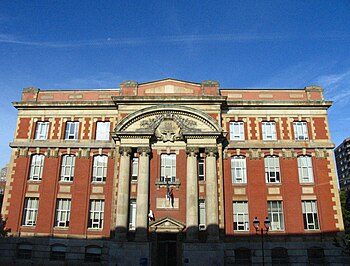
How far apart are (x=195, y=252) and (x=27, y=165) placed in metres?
17.5

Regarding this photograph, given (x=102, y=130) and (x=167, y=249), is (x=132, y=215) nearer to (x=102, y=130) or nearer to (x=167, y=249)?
(x=167, y=249)

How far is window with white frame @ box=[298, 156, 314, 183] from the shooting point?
27.8 metres

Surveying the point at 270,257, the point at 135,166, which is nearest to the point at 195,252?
the point at 270,257

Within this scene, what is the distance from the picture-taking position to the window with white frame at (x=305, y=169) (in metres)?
27.8

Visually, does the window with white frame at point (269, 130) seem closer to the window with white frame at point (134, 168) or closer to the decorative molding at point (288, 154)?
the decorative molding at point (288, 154)

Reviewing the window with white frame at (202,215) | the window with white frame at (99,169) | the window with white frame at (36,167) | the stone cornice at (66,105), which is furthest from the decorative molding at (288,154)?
the window with white frame at (36,167)

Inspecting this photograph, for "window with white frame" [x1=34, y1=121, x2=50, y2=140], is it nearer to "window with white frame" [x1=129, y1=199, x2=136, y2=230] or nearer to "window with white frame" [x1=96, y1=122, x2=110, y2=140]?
"window with white frame" [x1=96, y1=122, x2=110, y2=140]

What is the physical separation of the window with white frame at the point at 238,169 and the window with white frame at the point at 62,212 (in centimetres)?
1521

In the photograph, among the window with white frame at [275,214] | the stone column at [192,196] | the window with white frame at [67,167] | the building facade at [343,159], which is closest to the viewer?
the stone column at [192,196]

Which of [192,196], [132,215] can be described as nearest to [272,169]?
[192,196]

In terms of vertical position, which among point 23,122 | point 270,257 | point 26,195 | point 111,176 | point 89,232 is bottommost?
point 270,257

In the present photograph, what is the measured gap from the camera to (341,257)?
83.8 feet

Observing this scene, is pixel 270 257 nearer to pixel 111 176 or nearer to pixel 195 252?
pixel 195 252

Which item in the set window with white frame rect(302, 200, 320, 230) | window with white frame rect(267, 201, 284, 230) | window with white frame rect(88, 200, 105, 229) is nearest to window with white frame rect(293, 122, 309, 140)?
window with white frame rect(302, 200, 320, 230)
